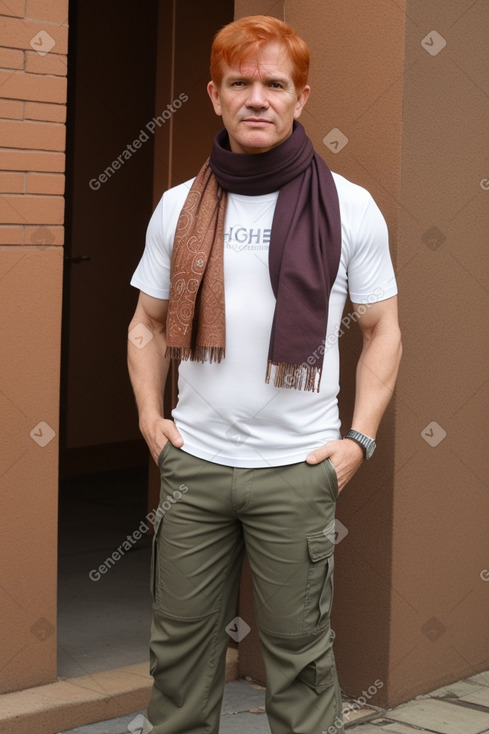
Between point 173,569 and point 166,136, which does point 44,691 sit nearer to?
point 173,569

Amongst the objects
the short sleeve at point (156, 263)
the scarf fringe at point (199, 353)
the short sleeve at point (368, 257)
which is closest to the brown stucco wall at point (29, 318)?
the short sleeve at point (156, 263)

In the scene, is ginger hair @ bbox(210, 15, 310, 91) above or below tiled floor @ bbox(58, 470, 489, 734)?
above

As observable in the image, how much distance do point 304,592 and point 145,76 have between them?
→ 19.6 ft

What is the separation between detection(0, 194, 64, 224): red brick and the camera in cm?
357

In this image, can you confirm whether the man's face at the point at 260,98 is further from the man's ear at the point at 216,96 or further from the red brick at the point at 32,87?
the red brick at the point at 32,87

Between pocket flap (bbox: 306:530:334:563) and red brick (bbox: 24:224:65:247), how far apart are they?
138cm

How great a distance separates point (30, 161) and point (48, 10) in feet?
1.56

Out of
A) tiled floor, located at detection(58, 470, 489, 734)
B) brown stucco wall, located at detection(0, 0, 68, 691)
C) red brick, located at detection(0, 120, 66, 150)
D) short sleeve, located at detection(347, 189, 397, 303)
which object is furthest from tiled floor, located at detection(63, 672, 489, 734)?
red brick, located at detection(0, 120, 66, 150)

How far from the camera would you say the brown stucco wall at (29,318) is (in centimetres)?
357

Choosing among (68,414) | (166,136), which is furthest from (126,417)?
(166,136)

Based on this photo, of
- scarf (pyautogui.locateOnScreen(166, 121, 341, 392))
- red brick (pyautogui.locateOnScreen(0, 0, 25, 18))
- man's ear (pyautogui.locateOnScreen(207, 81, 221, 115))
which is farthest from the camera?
red brick (pyautogui.locateOnScreen(0, 0, 25, 18))

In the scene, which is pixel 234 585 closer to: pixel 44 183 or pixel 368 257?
pixel 368 257

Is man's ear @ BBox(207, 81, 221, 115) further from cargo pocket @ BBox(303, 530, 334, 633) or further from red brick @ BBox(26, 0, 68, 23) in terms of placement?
cargo pocket @ BBox(303, 530, 334, 633)

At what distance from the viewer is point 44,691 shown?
3.76m
